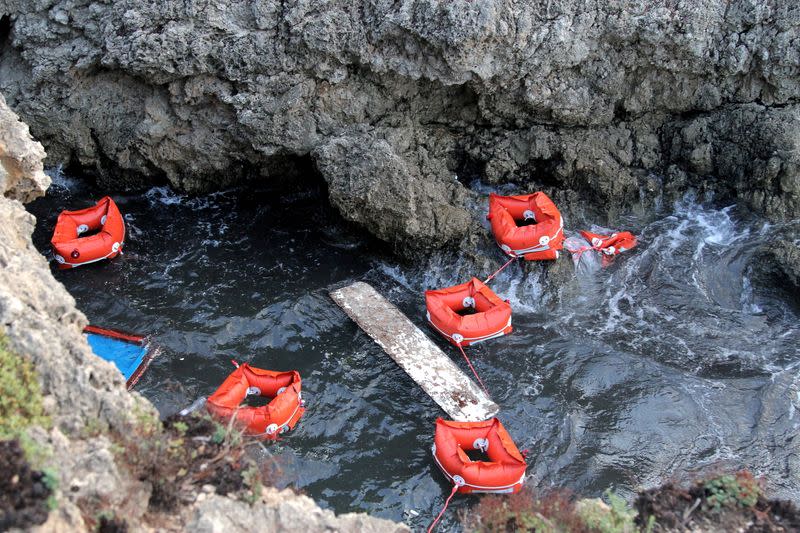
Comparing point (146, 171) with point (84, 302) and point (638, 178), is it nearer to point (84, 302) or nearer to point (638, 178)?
point (84, 302)

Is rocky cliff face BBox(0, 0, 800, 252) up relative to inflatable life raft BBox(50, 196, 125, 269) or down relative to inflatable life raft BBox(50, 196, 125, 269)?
up

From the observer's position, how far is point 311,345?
10.1m

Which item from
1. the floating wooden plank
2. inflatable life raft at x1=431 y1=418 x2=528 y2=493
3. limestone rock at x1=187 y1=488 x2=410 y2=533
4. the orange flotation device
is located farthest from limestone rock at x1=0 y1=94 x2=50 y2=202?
inflatable life raft at x1=431 y1=418 x2=528 y2=493

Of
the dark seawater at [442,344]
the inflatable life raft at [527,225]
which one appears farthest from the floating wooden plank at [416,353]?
the inflatable life raft at [527,225]

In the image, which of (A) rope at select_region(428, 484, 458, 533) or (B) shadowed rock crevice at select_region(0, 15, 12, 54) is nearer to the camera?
(A) rope at select_region(428, 484, 458, 533)

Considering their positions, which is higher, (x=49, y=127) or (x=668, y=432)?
(x=49, y=127)

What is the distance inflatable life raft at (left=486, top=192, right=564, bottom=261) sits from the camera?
10930mm

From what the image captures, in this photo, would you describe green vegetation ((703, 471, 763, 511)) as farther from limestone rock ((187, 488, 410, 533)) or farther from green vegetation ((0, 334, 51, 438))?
green vegetation ((0, 334, 51, 438))

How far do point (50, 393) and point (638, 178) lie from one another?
1013cm

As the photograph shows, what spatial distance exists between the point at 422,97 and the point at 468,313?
3.86m

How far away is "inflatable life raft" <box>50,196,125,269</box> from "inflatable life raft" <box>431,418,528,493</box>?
6.01 metres

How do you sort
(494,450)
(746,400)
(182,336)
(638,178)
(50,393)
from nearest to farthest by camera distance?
(50,393), (494,450), (746,400), (182,336), (638,178)

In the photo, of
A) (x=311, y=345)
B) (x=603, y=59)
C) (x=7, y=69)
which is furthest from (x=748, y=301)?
Result: (x=7, y=69)

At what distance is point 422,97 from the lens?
1194 centimetres
